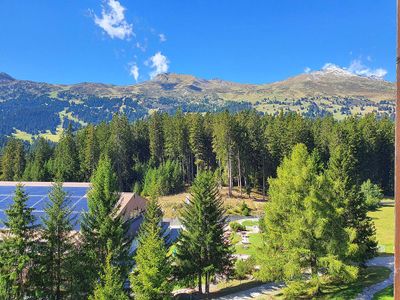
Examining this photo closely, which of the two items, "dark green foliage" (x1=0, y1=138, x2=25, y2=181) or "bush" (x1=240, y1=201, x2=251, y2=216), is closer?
"bush" (x1=240, y1=201, x2=251, y2=216)

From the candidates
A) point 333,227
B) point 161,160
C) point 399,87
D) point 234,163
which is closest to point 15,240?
point 333,227

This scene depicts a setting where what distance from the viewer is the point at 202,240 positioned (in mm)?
34156

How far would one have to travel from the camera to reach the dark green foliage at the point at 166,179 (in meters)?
79.6

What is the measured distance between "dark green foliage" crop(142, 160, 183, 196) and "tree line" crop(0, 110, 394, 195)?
8.5 inches

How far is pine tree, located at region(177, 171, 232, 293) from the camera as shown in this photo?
34.1m

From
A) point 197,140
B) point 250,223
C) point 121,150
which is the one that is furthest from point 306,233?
point 121,150

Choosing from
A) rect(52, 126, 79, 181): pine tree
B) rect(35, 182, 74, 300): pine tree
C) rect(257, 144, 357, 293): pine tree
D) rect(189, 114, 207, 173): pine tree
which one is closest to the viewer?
rect(257, 144, 357, 293): pine tree

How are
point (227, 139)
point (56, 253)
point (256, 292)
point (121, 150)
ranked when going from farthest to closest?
point (121, 150)
point (227, 139)
point (256, 292)
point (56, 253)

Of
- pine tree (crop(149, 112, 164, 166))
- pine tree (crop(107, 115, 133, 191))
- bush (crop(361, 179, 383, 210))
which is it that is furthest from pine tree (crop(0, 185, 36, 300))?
pine tree (crop(149, 112, 164, 166))

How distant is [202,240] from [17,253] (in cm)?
1496

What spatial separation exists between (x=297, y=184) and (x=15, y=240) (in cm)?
2170

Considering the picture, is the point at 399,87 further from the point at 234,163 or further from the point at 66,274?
the point at 234,163

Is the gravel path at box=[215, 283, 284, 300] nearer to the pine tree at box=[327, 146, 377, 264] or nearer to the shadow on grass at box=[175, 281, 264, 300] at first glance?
the shadow on grass at box=[175, 281, 264, 300]

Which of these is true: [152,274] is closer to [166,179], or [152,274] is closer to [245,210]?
[245,210]
